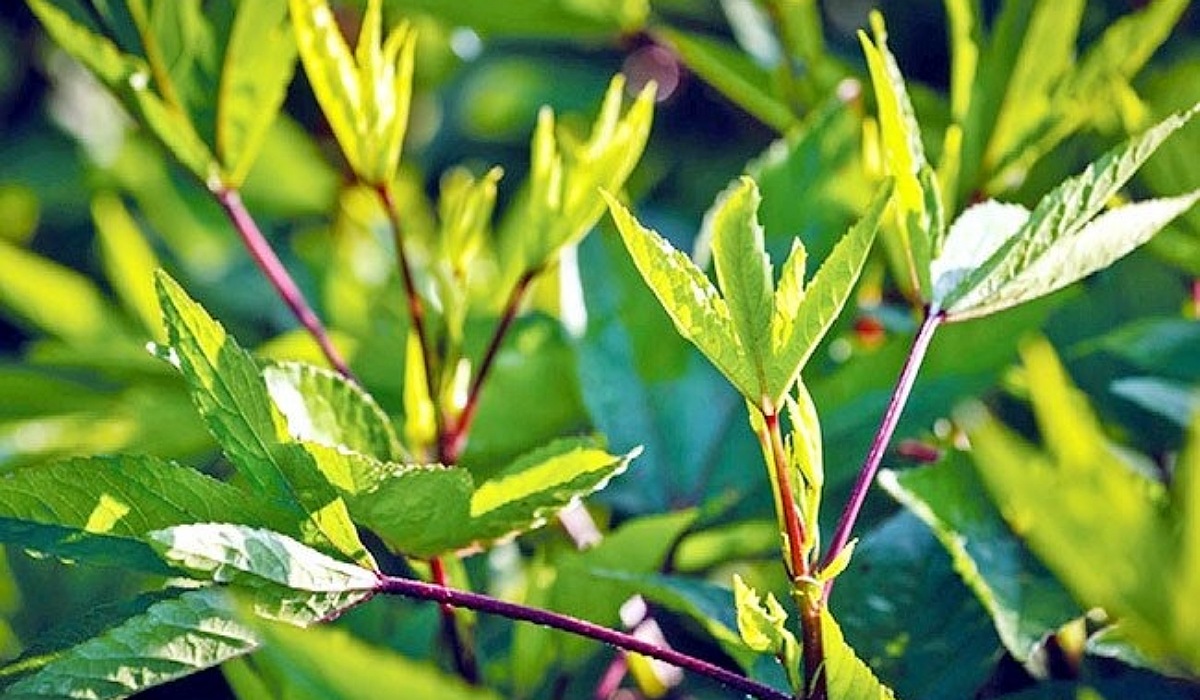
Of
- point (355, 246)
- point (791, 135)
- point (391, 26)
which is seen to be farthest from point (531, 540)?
point (391, 26)

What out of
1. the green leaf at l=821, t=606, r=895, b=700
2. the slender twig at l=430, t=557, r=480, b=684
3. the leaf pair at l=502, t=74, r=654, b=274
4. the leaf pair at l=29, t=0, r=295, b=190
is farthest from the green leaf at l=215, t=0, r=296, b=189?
the green leaf at l=821, t=606, r=895, b=700

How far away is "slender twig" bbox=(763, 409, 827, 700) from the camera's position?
425 mm

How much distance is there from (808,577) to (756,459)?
0.27m

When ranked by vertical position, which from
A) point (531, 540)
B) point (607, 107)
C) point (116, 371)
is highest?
point (607, 107)

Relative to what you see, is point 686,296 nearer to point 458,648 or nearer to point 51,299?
point 458,648

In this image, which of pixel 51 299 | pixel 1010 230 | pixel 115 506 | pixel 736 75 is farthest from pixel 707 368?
pixel 51 299

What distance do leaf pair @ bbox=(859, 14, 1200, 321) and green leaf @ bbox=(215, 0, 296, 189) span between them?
10.1 inches

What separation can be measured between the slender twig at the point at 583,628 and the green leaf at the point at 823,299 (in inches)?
3.4

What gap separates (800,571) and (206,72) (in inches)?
14.0

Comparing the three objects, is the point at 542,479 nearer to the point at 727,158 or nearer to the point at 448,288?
the point at 448,288

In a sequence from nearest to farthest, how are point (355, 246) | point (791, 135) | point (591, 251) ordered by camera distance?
point (791, 135) → point (591, 251) → point (355, 246)

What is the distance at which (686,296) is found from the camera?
1.39ft

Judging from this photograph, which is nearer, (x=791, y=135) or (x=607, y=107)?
(x=607, y=107)

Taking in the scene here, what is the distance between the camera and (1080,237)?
0.46m
